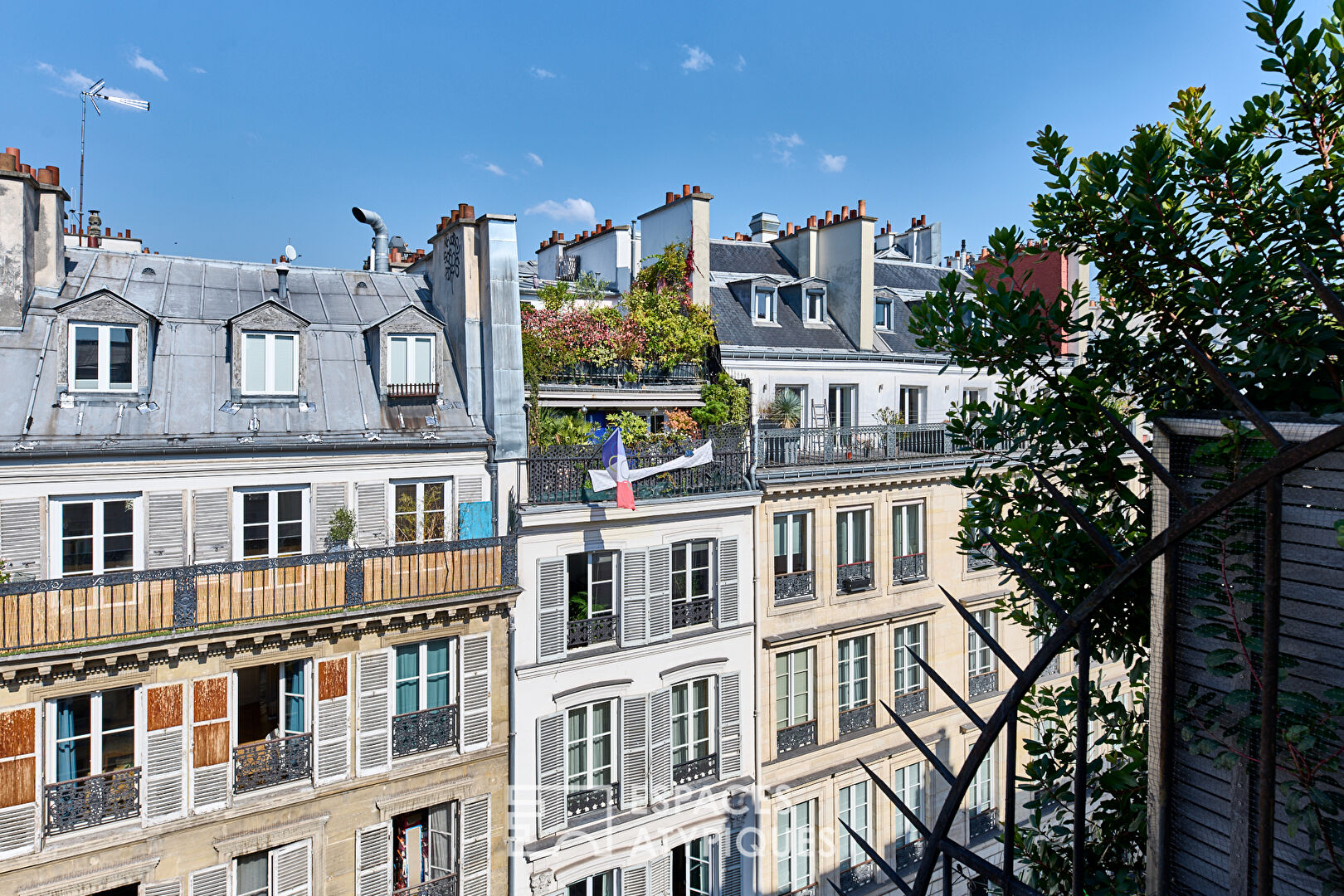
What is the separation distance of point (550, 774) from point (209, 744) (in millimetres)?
5679

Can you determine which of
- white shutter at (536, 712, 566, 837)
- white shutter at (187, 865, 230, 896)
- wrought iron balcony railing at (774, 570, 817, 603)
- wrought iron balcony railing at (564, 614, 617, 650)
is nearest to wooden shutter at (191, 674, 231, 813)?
white shutter at (187, 865, 230, 896)

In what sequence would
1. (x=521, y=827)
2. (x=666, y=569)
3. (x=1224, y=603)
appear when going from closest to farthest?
(x=1224, y=603) → (x=521, y=827) → (x=666, y=569)

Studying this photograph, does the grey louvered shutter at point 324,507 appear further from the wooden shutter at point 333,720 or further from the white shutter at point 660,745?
the white shutter at point 660,745

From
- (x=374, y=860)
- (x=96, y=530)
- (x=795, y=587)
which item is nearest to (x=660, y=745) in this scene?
(x=795, y=587)

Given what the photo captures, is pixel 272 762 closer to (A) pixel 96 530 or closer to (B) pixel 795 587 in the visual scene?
(A) pixel 96 530

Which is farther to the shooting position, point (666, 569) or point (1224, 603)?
point (666, 569)

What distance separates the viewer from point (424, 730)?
13859 mm

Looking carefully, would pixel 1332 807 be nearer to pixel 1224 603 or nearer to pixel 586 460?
pixel 1224 603

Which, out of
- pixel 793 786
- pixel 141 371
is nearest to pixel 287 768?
pixel 141 371

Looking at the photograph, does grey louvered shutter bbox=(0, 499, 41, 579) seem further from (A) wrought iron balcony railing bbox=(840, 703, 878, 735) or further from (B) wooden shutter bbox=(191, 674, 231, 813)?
(A) wrought iron balcony railing bbox=(840, 703, 878, 735)

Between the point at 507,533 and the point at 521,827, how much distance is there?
17.3 ft

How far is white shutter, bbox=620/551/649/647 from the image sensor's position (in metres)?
15.9

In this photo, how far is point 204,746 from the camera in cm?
1217

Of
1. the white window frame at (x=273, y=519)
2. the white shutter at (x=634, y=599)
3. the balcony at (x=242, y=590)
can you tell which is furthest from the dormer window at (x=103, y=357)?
the white shutter at (x=634, y=599)
